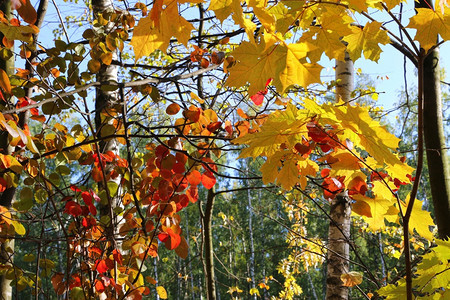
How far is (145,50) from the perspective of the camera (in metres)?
0.77

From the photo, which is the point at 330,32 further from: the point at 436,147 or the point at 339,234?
the point at 339,234

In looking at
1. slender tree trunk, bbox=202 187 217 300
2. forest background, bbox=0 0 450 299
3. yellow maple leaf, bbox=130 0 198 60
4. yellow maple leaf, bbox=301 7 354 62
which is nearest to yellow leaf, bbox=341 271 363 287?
forest background, bbox=0 0 450 299

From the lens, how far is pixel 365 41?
857 millimetres

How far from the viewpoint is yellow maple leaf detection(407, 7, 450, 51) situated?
0.70 m

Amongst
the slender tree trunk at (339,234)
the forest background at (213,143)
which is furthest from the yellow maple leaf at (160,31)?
the slender tree trunk at (339,234)

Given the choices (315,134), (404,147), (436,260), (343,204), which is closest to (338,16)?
(315,134)

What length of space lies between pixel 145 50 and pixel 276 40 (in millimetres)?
280

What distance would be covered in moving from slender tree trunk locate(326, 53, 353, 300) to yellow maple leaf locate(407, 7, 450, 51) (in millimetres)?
1355

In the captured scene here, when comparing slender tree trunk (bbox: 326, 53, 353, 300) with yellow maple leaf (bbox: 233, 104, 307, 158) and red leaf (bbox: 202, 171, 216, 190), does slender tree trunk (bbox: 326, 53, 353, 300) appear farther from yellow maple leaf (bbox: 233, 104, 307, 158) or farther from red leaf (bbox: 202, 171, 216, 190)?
yellow maple leaf (bbox: 233, 104, 307, 158)

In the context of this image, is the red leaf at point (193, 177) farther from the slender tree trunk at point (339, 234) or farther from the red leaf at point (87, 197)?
the slender tree trunk at point (339, 234)

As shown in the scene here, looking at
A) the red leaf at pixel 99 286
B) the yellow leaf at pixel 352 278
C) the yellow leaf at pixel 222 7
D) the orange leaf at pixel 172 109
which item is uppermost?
the orange leaf at pixel 172 109

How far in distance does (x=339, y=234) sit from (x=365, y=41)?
1.77 metres

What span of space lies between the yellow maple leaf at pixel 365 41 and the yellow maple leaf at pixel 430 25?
0.26ft

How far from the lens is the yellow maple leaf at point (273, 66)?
0.67 m
